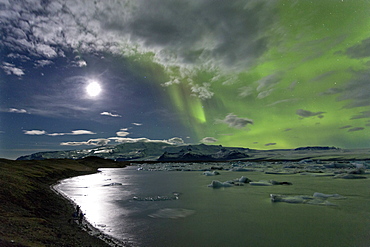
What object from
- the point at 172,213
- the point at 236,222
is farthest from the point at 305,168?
the point at 172,213

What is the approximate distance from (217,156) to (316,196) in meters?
179

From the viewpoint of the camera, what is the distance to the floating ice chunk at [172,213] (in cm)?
710

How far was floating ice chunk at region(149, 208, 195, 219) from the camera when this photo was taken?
710cm

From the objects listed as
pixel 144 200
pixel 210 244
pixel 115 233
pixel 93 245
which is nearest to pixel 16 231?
pixel 93 245

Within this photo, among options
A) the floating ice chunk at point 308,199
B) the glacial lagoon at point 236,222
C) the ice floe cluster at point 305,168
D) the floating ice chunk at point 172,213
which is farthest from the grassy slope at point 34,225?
the ice floe cluster at point 305,168

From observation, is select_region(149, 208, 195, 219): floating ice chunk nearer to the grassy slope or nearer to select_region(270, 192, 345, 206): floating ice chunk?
the grassy slope

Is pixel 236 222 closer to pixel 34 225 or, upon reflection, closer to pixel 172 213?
pixel 172 213

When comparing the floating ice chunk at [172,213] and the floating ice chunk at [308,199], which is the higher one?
the floating ice chunk at [172,213]

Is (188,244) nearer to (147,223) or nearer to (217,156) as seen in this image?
(147,223)

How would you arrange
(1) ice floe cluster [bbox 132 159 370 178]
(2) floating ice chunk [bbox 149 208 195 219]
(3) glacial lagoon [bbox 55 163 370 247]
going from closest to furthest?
1. (3) glacial lagoon [bbox 55 163 370 247]
2. (2) floating ice chunk [bbox 149 208 195 219]
3. (1) ice floe cluster [bbox 132 159 370 178]

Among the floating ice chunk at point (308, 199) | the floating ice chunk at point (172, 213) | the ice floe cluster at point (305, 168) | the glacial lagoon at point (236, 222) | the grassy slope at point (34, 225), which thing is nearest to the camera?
the grassy slope at point (34, 225)

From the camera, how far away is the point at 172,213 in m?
7.50

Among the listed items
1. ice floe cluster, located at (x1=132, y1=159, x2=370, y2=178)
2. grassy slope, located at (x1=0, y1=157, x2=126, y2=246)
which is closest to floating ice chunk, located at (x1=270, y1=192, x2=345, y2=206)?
grassy slope, located at (x1=0, y1=157, x2=126, y2=246)

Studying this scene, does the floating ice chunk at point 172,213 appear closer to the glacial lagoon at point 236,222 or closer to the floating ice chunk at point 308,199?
Answer: the glacial lagoon at point 236,222
